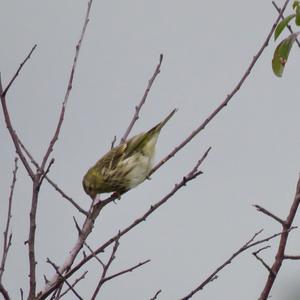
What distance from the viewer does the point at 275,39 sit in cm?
414

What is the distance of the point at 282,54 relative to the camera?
413 cm

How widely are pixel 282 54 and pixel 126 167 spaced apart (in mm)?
4152

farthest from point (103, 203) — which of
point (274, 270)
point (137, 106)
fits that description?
point (274, 270)

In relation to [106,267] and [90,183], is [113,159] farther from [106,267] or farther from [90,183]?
[106,267]

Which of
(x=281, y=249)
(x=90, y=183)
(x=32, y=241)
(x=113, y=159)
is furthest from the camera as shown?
(x=113, y=159)

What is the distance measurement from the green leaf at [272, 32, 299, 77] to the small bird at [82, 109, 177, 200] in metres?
3.36

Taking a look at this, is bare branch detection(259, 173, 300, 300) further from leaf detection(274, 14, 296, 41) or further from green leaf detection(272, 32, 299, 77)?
leaf detection(274, 14, 296, 41)

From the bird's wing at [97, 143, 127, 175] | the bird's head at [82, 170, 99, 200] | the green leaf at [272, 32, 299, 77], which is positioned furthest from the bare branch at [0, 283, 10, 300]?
the bird's wing at [97, 143, 127, 175]

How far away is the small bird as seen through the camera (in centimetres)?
792

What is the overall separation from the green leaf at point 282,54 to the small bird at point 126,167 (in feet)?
11.0

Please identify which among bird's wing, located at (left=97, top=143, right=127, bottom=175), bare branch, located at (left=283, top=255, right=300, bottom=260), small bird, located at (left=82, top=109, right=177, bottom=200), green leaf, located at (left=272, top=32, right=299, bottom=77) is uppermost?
bird's wing, located at (left=97, top=143, right=127, bottom=175)

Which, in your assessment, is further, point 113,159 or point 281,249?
point 113,159

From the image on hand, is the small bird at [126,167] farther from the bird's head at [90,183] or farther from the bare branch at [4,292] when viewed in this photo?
the bare branch at [4,292]

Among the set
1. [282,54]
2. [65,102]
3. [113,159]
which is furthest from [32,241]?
[113,159]
